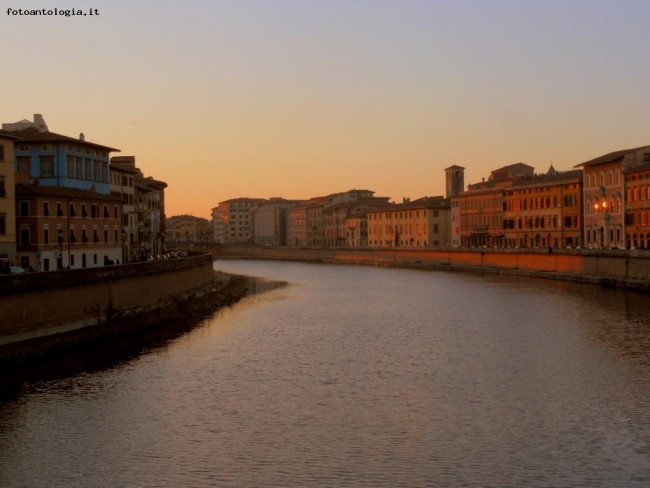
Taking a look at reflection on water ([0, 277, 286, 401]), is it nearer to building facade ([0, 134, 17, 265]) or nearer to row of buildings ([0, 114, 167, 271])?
row of buildings ([0, 114, 167, 271])

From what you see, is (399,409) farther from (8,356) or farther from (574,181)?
(574,181)

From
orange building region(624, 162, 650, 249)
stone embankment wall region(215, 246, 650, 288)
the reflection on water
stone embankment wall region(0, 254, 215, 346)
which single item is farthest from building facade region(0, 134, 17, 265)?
orange building region(624, 162, 650, 249)

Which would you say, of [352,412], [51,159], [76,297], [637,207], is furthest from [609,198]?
[352,412]

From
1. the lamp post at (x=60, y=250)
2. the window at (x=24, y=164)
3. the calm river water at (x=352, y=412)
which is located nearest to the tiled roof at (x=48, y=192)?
the lamp post at (x=60, y=250)

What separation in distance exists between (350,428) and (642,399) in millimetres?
9672

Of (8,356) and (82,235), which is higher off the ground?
(82,235)

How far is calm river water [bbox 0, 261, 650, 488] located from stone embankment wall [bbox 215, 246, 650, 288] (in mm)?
22988

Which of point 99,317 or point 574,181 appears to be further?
point 574,181

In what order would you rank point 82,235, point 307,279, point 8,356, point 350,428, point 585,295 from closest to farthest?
point 350,428, point 8,356, point 82,235, point 585,295, point 307,279

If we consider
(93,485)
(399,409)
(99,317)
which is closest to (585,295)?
(99,317)

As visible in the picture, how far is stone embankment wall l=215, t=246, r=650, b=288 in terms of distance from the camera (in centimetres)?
6912

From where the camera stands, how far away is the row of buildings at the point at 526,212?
84.9 meters

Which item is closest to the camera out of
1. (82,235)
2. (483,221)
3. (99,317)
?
(99,317)

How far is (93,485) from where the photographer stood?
821 inches
